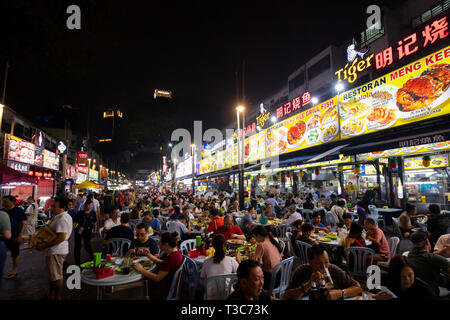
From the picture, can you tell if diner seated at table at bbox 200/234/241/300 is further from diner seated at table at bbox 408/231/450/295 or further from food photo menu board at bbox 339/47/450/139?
food photo menu board at bbox 339/47/450/139

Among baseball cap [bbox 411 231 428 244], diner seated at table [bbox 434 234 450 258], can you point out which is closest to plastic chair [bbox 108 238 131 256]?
baseball cap [bbox 411 231 428 244]

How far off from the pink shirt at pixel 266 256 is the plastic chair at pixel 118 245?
11.6ft

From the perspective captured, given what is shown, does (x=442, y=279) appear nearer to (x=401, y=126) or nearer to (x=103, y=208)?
(x=401, y=126)

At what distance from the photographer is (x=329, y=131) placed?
12727 millimetres

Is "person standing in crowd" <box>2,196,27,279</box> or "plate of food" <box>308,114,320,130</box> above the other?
"plate of food" <box>308,114,320,130</box>

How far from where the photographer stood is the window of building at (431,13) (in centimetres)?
1706

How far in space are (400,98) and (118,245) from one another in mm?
11613

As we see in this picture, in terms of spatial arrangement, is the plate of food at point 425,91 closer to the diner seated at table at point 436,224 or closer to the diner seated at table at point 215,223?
the diner seated at table at point 436,224

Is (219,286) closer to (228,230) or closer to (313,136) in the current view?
(228,230)

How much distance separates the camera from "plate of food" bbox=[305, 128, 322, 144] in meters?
13.5

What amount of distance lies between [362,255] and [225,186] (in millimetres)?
29919

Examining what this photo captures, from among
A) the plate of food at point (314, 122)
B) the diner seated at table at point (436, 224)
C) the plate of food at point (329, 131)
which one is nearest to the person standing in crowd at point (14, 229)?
the diner seated at table at point (436, 224)

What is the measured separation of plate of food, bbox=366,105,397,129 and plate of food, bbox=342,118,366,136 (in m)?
0.33
